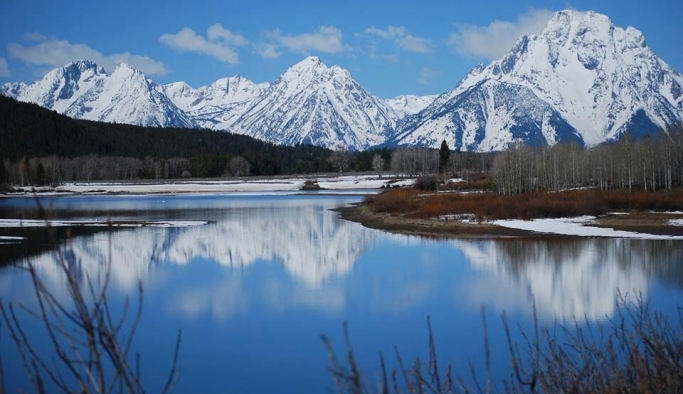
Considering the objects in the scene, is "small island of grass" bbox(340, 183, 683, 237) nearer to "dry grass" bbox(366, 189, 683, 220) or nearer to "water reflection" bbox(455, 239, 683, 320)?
"dry grass" bbox(366, 189, 683, 220)

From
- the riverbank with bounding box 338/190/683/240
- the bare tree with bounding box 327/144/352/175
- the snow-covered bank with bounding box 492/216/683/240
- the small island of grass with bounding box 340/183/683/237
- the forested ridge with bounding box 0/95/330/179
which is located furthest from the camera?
the bare tree with bounding box 327/144/352/175

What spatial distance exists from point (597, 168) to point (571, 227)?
151ft

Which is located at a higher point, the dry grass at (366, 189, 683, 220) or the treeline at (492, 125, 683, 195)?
the treeline at (492, 125, 683, 195)

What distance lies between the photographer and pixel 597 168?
77438 millimetres

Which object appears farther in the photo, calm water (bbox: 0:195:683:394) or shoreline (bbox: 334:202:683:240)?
shoreline (bbox: 334:202:683:240)

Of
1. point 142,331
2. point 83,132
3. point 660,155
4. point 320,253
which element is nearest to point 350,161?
point 83,132

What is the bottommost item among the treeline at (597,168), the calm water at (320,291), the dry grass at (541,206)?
the calm water at (320,291)

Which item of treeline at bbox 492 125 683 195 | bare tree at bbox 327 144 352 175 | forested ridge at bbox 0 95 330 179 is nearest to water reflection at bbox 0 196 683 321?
treeline at bbox 492 125 683 195

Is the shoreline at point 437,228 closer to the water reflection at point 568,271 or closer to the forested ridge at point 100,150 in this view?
the water reflection at point 568,271

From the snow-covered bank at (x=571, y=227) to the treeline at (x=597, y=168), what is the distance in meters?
24.2

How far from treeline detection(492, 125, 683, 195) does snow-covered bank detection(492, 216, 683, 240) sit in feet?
79.3

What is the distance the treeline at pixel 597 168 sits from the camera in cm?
6425

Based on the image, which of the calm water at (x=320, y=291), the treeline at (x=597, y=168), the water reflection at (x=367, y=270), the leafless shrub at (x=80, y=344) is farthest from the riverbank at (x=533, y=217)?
the leafless shrub at (x=80, y=344)

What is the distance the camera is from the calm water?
41.7 ft
